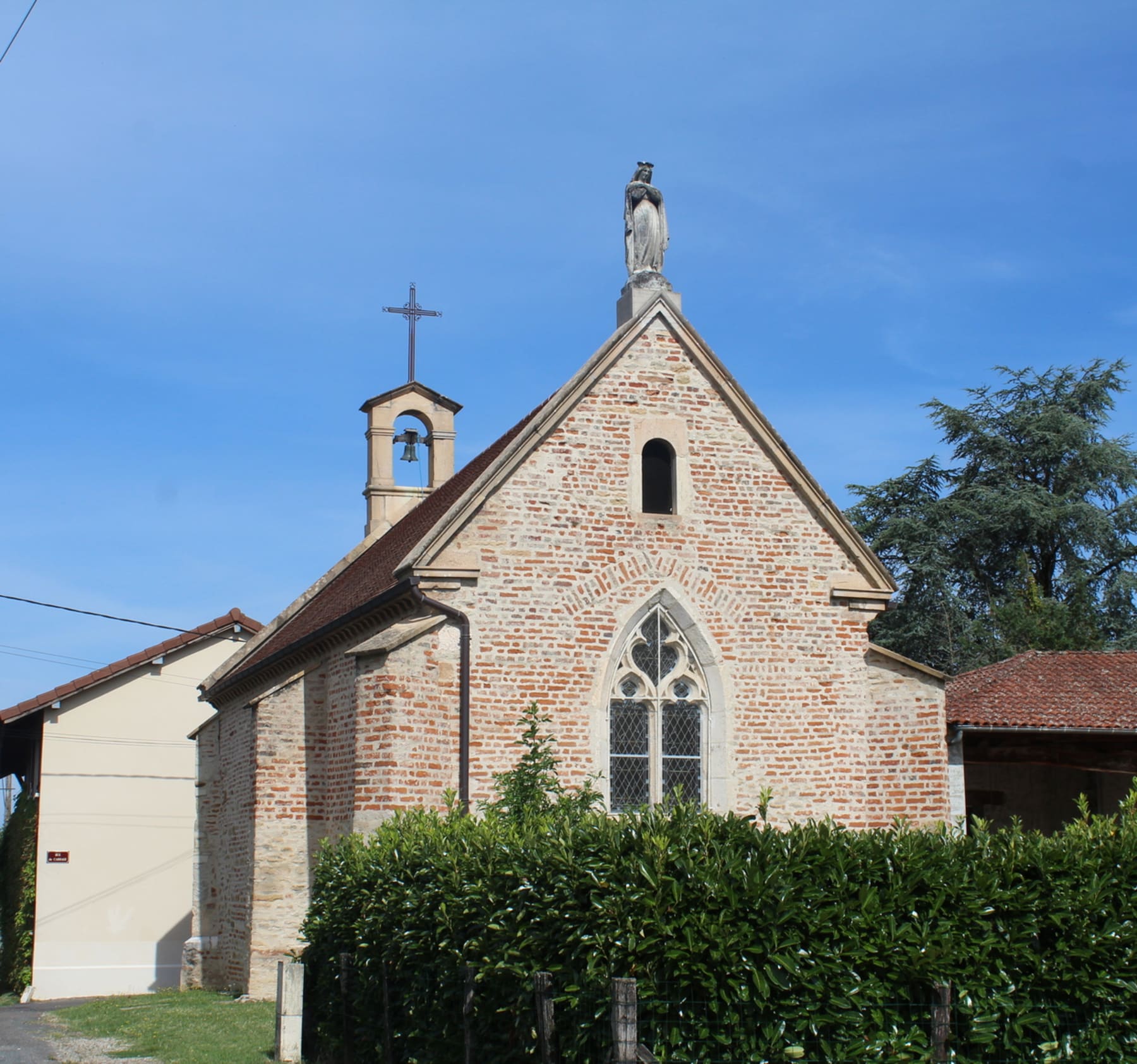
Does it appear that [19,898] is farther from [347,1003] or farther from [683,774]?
[347,1003]

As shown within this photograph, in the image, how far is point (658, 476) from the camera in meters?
16.9

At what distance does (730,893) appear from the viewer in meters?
7.93

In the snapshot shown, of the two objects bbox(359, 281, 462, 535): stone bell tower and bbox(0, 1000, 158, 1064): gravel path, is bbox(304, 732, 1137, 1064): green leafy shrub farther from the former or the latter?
bbox(359, 281, 462, 535): stone bell tower

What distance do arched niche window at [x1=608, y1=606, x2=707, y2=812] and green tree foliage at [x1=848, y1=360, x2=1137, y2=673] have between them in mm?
18218

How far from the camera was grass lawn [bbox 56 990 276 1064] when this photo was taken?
42.3ft

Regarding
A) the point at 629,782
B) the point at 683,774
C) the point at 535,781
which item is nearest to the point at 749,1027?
the point at 535,781

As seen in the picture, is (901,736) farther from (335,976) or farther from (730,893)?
(730,893)

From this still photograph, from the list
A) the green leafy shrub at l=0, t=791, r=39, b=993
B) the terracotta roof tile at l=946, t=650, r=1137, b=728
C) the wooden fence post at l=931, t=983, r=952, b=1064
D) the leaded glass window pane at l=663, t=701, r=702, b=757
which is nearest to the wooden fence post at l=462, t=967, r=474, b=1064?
the wooden fence post at l=931, t=983, r=952, b=1064

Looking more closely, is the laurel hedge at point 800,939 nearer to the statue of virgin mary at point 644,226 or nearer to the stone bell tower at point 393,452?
the statue of virgin mary at point 644,226

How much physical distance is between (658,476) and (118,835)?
652 inches

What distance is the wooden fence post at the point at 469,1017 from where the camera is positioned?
9.13m

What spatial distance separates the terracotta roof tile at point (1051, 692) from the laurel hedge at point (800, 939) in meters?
9.13

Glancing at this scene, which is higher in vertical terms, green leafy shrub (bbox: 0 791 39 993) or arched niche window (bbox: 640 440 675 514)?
arched niche window (bbox: 640 440 675 514)

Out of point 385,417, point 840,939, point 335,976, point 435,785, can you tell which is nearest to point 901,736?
point 435,785
